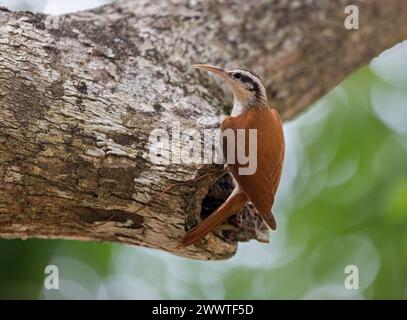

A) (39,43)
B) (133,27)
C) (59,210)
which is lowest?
(59,210)

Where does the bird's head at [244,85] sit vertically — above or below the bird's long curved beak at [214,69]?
below

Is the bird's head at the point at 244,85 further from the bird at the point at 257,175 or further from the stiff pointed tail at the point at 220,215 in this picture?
the stiff pointed tail at the point at 220,215

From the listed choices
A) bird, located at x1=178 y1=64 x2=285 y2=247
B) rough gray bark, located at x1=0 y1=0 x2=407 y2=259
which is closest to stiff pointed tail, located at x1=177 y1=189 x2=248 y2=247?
bird, located at x1=178 y1=64 x2=285 y2=247

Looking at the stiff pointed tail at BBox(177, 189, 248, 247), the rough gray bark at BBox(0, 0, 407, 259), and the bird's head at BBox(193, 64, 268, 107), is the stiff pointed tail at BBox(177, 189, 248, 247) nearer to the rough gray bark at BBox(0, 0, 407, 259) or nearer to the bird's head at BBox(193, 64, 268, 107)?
the rough gray bark at BBox(0, 0, 407, 259)

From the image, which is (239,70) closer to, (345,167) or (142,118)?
(142,118)

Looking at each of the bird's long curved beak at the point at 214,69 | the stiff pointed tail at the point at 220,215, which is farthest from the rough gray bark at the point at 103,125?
the bird's long curved beak at the point at 214,69

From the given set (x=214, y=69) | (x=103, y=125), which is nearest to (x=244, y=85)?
(x=214, y=69)

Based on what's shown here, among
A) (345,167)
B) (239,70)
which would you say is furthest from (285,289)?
(239,70)
